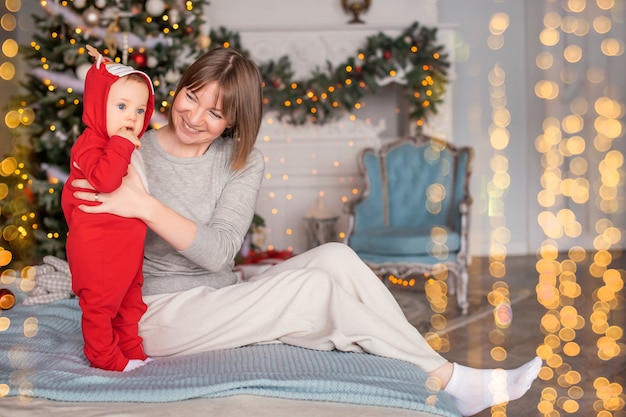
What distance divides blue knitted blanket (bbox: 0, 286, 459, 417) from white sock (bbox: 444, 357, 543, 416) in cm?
9

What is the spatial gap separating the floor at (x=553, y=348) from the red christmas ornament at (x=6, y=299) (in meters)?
1.45

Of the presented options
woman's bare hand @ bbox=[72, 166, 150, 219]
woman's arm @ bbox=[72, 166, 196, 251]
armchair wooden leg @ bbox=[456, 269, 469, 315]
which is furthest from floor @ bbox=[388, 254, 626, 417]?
woman's bare hand @ bbox=[72, 166, 150, 219]

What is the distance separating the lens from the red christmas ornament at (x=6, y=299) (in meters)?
2.14

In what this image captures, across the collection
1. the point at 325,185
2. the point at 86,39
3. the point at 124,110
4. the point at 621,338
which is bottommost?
the point at 621,338

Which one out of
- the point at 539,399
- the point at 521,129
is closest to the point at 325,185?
the point at 521,129

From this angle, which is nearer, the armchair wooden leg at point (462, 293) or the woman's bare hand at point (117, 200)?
the woman's bare hand at point (117, 200)

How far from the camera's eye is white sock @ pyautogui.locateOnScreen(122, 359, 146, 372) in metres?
1.59

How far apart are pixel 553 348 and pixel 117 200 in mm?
2239

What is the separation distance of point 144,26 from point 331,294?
2829 mm

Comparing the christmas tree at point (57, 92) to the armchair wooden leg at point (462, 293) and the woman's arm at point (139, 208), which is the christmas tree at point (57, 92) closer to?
the armchair wooden leg at point (462, 293)

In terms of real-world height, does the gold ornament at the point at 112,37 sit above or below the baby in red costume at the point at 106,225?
above

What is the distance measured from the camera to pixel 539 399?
2.46 m

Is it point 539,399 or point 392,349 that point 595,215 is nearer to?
point 539,399

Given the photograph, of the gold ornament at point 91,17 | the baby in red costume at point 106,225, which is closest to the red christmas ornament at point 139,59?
the gold ornament at point 91,17
